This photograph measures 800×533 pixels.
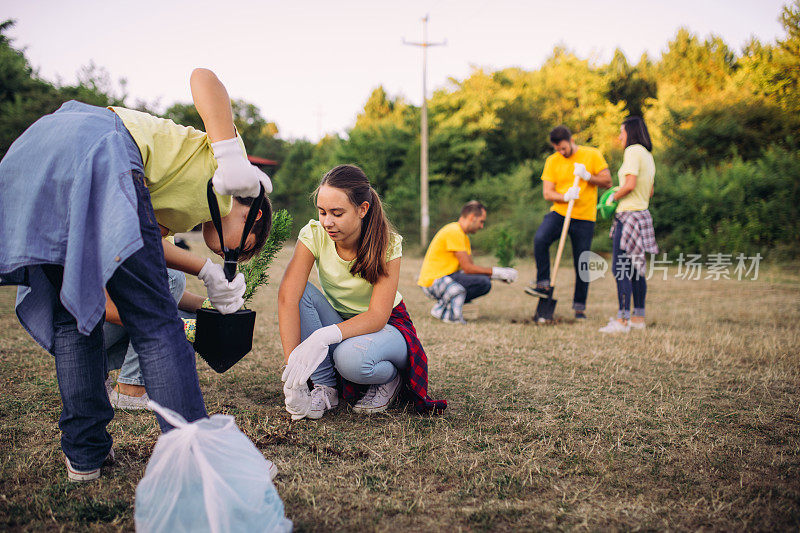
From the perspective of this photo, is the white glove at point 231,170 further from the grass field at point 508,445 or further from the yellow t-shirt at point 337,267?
the grass field at point 508,445

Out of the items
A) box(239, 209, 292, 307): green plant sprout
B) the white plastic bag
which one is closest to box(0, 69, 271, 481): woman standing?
the white plastic bag

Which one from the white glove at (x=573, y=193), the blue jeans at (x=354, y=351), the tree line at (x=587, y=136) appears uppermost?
the tree line at (x=587, y=136)

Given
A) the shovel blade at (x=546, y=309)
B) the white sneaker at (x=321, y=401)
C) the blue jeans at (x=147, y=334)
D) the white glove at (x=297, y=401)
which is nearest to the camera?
the blue jeans at (x=147, y=334)

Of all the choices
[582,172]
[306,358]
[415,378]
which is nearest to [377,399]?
[415,378]

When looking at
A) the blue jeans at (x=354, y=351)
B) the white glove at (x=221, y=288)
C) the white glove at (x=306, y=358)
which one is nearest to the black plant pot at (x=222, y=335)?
the white glove at (x=221, y=288)

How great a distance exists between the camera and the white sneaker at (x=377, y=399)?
2562 mm

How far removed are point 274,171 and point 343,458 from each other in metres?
28.5

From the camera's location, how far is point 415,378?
2.51 meters

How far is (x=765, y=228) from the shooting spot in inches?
444

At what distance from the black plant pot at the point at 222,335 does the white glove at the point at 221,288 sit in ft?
0.10

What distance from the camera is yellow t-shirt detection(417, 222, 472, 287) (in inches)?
216

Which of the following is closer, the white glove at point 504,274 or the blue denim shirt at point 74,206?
the blue denim shirt at point 74,206

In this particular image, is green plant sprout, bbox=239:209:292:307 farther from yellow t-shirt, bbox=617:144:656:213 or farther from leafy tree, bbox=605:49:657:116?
leafy tree, bbox=605:49:657:116

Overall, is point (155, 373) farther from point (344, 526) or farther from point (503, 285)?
point (503, 285)
